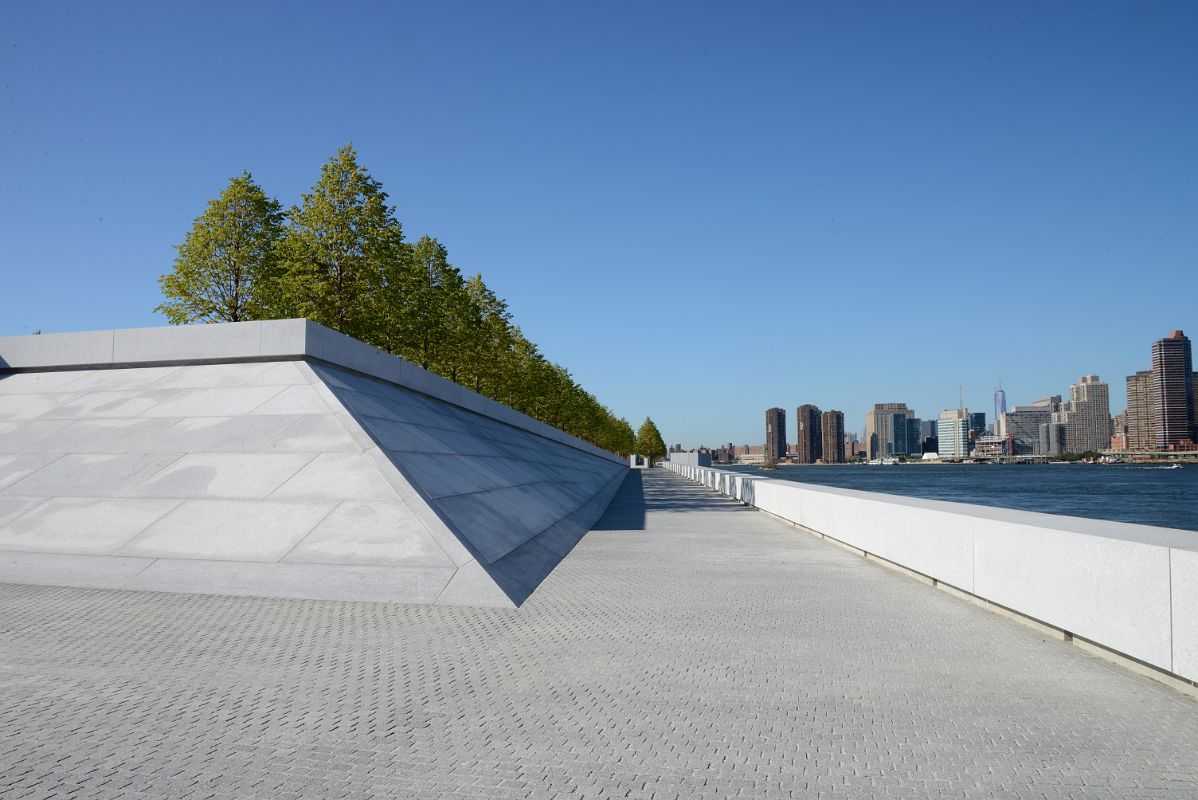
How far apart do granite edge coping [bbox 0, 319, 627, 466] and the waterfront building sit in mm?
223100

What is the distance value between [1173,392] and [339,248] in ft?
706

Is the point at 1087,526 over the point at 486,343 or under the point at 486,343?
under

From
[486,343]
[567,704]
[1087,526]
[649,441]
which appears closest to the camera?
[567,704]

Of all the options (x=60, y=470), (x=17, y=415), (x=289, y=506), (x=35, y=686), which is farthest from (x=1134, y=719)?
(x=17, y=415)

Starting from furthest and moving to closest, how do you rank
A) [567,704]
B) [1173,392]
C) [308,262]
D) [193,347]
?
[1173,392], [308,262], [193,347], [567,704]

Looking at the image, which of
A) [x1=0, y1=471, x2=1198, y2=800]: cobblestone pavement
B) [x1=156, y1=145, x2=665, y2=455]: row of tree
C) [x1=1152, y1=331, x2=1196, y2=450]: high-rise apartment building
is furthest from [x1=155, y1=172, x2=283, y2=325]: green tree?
[x1=1152, y1=331, x2=1196, y2=450]: high-rise apartment building

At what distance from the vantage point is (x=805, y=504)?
17.5m

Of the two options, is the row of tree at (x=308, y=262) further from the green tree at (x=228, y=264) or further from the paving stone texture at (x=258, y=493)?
the paving stone texture at (x=258, y=493)

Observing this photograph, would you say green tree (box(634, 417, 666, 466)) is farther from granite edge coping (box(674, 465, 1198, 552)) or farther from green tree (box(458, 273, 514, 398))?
granite edge coping (box(674, 465, 1198, 552))

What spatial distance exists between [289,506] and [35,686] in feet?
17.5

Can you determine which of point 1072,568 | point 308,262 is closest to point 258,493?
point 1072,568

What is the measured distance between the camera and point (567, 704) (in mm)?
5230

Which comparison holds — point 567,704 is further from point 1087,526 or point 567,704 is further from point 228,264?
point 228,264

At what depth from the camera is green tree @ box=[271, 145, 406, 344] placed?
30.0m
